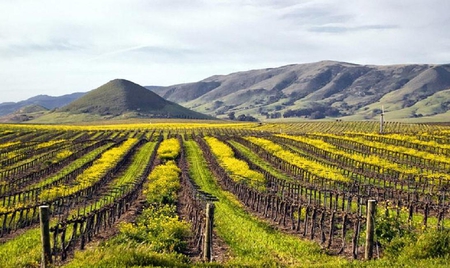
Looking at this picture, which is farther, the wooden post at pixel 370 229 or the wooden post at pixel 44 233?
the wooden post at pixel 370 229

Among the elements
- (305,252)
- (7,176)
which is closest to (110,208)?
(305,252)

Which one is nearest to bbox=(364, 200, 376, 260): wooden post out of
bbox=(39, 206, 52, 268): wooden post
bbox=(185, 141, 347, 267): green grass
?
bbox=(185, 141, 347, 267): green grass

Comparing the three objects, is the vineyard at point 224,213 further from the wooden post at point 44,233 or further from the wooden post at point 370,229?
the wooden post at point 44,233

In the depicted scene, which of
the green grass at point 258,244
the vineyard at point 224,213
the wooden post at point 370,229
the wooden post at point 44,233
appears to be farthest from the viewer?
the green grass at point 258,244

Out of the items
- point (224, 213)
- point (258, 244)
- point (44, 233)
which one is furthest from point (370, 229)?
point (224, 213)

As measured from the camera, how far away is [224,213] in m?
29.5

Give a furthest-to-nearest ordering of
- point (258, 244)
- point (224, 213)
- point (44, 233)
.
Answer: point (224, 213) → point (258, 244) → point (44, 233)

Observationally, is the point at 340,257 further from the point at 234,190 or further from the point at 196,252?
the point at 234,190

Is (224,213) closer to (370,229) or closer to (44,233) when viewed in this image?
(370,229)

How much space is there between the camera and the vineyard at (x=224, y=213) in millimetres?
15547

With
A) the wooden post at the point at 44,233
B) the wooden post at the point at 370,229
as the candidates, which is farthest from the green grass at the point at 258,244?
the wooden post at the point at 44,233

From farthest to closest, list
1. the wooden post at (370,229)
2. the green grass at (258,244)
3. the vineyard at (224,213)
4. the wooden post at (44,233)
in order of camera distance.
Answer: the green grass at (258,244) < the vineyard at (224,213) < the wooden post at (370,229) < the wooden post at (44,233)

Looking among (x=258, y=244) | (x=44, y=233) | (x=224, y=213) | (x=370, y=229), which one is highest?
(x=44, y=233)

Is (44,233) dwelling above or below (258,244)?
above
